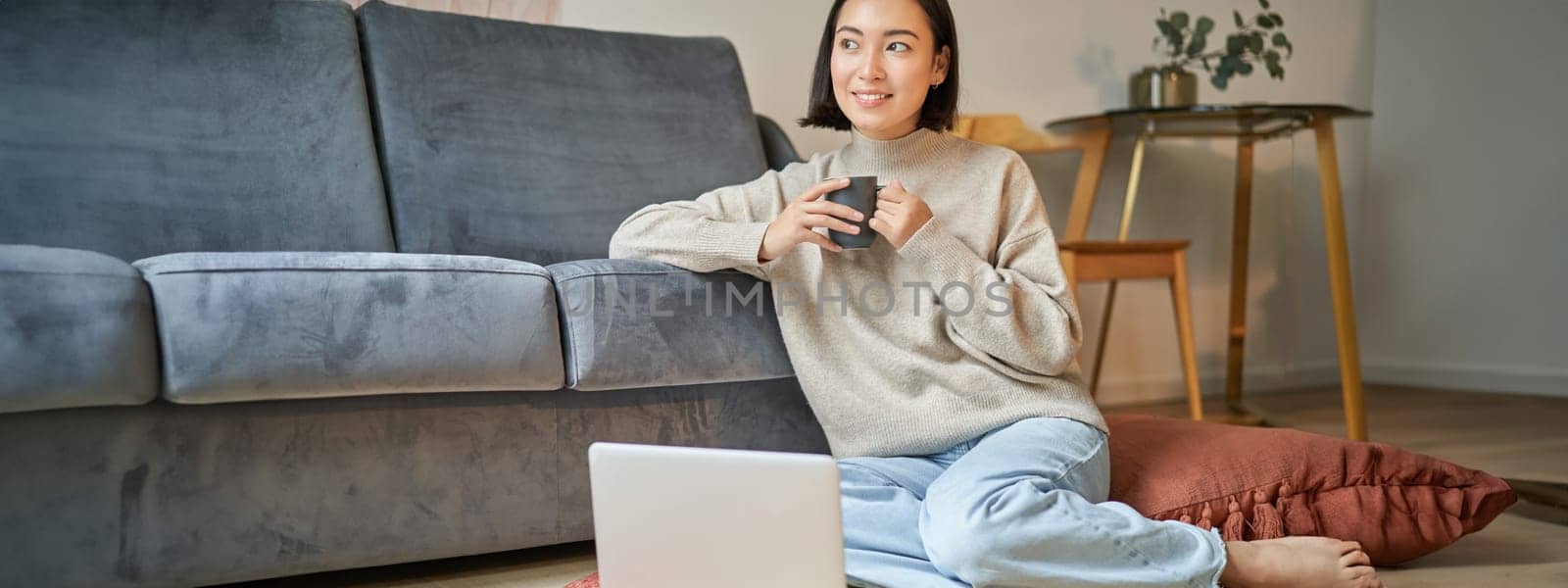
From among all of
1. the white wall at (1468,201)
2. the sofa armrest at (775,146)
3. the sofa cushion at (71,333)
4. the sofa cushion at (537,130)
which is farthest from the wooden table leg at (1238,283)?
the sofa cushion at (71,333)

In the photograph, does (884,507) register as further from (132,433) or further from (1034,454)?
(132,433)

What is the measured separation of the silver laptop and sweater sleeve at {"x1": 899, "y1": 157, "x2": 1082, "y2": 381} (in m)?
0.41

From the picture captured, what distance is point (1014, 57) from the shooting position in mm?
2949

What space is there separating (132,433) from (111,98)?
0.62 m

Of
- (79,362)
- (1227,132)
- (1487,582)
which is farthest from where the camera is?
(1227,132)

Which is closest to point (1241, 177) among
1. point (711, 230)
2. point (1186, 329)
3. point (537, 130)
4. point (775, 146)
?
point (1186, 329)

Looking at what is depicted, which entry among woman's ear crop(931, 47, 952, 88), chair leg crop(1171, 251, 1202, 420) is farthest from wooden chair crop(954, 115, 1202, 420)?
woman's ear crop(931, 47, 952, 88)

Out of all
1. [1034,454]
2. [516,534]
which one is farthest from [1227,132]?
[516,534]

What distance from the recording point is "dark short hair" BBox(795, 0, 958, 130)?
1426 millimetres

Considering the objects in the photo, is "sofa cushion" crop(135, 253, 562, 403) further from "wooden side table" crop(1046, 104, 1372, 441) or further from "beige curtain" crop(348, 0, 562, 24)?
"wooden side table" crop(1046, 104, 1372, 441)

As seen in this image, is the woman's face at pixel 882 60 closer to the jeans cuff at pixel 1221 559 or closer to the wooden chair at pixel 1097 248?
the jeans cuff at pixel 1221 559

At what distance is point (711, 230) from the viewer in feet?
4.73

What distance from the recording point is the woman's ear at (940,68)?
1.45 m

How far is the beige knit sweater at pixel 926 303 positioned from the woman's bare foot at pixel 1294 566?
21 cm
